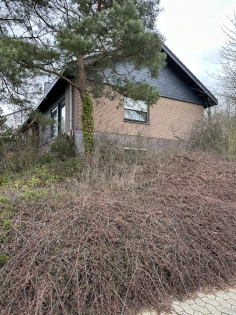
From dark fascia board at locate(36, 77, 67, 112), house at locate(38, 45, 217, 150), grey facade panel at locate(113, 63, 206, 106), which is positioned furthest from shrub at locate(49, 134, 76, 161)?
grey facade panel at locate(113, 63, 206, 106)

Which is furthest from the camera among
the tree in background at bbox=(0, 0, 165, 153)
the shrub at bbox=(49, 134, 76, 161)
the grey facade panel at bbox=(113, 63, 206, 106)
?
the grey facade panel at bbox=(113, 63, 206, 106)

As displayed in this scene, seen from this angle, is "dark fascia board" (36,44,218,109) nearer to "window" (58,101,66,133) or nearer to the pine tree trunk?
"window" (58,101,66,133)

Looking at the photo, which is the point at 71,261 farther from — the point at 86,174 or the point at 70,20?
the point at 70,20

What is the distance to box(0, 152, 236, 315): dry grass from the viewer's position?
230 cm

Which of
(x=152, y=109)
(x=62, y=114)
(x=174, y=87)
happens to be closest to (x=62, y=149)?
(x=62, y=114)

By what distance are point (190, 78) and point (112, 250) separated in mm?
11880

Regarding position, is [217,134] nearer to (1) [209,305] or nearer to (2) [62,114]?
(1) [209,305]

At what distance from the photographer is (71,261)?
2.45 m

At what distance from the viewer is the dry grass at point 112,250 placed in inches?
90.6

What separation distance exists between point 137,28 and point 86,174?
3513 millimetres

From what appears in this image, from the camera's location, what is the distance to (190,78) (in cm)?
1250

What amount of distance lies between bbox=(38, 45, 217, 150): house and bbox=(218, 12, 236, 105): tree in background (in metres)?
1.82

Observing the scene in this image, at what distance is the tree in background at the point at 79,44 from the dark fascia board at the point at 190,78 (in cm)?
487

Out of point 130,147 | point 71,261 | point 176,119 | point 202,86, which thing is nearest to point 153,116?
point 176,119
